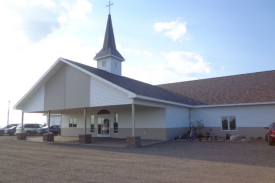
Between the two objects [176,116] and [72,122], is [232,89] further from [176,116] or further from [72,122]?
[72,122]

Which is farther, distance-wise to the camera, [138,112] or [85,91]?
[138,112]

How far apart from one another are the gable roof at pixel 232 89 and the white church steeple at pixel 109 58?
23.4 feet

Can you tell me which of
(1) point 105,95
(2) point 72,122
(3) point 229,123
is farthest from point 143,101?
(2) point 72,122

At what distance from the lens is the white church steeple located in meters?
21.8

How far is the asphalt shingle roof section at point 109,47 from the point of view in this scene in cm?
2200

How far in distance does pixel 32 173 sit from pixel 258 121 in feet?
56.1

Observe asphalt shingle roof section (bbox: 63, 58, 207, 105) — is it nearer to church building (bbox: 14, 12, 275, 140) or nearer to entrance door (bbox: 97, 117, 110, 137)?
church building (bbox: 14, 12, 275, 140)

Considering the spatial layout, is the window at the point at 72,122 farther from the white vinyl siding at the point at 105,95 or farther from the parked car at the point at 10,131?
the parked car at the point at 10,131

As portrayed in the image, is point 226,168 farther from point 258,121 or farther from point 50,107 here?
point 50,107

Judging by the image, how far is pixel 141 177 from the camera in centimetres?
636

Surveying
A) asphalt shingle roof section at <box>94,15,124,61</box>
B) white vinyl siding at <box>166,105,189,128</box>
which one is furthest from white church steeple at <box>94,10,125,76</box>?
white vinyl siding at <box>166,105,189,128</box>

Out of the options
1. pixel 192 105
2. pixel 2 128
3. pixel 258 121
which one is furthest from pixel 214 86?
pixel 2 128

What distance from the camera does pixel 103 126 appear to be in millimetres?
22047

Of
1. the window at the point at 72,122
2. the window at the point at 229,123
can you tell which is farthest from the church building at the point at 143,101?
the window at the point at 72,122
